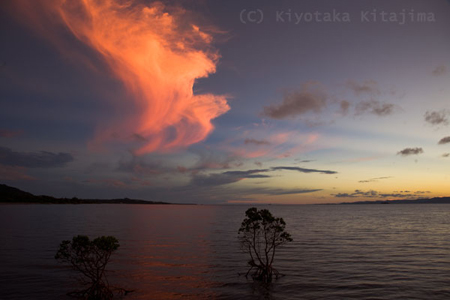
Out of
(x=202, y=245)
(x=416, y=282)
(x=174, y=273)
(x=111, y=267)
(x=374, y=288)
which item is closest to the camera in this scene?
(x=374, y=288)

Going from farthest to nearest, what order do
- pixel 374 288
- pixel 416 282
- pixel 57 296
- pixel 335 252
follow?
pixel 335 252 < pixel 416 282 < pixel 374 288 < pixel 57 296

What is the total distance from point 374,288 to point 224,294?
16.2 meters

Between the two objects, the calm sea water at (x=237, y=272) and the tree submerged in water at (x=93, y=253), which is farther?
the calm sea water at (x=237, y=272)

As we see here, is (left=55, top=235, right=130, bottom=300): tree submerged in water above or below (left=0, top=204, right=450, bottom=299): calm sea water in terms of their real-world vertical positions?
above

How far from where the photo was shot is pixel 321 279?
34781 millimetres

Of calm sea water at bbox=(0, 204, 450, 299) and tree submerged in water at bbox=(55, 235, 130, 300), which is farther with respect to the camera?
calm sea water at bbox=(0, 204, 450, 299)

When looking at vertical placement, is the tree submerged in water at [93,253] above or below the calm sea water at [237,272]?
above

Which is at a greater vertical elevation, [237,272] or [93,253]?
[93,253]

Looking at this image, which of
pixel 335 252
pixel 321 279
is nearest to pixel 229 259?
pixel 321 279

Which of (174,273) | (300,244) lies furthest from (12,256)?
(300,244)

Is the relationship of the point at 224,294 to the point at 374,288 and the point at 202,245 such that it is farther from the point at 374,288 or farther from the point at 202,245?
the point at 202,245

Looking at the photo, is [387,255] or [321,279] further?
[387,255]

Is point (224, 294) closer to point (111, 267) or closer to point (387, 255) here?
point (111, 267)

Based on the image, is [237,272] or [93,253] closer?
[93,253]
